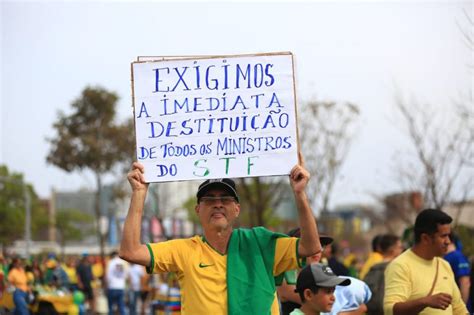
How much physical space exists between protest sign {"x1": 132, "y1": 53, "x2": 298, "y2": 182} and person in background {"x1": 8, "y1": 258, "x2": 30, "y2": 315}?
533 inches

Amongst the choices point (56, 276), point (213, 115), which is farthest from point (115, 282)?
point (213, 115)

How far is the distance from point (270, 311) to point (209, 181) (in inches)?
34.0

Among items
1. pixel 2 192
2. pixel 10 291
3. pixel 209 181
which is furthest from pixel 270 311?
pixel 2 192

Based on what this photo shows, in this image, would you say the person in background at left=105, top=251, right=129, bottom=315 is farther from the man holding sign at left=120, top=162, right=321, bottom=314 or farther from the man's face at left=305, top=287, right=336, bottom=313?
the man holding sign at left=120, top=162, right=321, bottom=314

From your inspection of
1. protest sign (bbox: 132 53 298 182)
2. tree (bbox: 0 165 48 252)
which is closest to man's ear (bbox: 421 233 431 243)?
protest sign (bbox: 132 53 298 182)

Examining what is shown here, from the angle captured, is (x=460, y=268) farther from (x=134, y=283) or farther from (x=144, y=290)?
(x=144, y=290)

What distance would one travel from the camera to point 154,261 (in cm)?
557

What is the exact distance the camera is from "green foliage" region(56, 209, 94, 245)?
8675cm

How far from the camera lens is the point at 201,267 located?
5.58 meters

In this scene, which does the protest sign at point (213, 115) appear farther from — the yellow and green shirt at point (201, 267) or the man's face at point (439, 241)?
the man's face at point (439, 241)

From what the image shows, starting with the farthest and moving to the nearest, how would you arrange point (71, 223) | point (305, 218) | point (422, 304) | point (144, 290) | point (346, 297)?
point (71, 223) → point (144, 290) → point (346, 297) → point (422, 304) → point (305, 218)

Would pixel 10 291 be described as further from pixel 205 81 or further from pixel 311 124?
pixel 311 124

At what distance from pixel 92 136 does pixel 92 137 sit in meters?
0.19

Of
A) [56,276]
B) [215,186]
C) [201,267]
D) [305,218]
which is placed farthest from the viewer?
[56,276]
